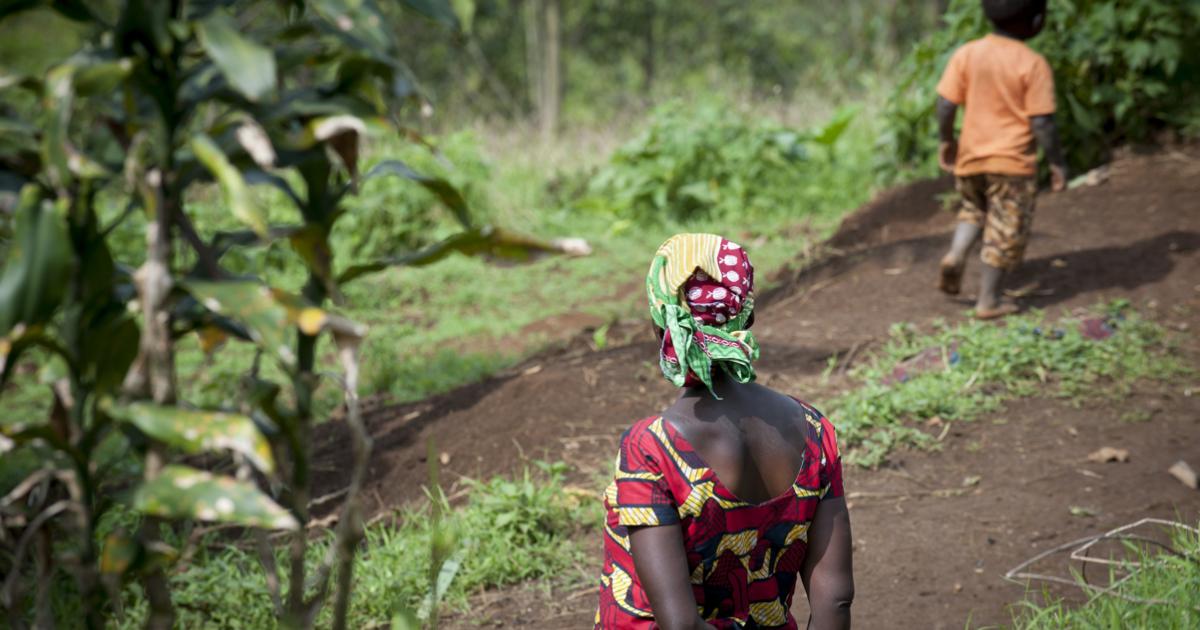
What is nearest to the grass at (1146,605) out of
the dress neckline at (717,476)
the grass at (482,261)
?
the dress neckline at (717,476)

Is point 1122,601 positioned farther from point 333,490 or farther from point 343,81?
point 333,490

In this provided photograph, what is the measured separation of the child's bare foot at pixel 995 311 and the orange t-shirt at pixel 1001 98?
26.3 inches

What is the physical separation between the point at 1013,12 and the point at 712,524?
413cm

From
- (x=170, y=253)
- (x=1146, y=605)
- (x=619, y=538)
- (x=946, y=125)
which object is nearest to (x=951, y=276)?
(x=946, y=125)

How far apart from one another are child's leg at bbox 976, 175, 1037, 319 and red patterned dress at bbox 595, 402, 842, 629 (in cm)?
359

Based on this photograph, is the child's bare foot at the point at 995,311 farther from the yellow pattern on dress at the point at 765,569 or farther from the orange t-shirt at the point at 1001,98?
the yellow pattern on dress at the point at 765,569

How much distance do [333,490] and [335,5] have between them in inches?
138

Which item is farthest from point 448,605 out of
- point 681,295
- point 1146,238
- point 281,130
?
point 1146,238

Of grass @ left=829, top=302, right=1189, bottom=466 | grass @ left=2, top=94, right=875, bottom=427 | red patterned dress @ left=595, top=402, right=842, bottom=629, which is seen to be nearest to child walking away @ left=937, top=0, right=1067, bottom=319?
grass @ left=829, top=302, right=1189, bottom=466

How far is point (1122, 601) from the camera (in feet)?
10.2

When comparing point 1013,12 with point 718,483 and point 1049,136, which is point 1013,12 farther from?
point 718,483

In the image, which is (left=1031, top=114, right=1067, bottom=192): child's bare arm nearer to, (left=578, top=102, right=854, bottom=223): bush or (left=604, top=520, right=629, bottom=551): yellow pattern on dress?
(left=578, top=102, right=854, bottom=223): bush

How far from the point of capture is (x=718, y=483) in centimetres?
224

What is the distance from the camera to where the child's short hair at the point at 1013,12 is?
5453mm
